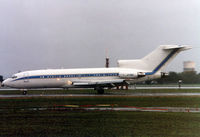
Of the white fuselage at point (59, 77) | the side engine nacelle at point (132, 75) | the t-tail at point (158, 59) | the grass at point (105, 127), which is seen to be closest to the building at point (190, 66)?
the t-tail at point (158, 59)

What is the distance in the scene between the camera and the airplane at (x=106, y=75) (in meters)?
34.6

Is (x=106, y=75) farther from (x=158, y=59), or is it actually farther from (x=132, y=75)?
(x=158, y=59)

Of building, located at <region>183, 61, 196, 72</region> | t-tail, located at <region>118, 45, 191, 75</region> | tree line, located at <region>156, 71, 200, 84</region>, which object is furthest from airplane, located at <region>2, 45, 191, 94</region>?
building, located at <region>183, 61, 196, 72</region>

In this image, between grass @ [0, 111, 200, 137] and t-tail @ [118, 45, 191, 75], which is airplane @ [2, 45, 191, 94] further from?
grass @ [0, 111, 200, 137]

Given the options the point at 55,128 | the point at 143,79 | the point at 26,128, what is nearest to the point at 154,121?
the point at 55,128

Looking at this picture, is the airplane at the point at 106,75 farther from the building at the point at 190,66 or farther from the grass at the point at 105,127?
the building at the point at 190,66

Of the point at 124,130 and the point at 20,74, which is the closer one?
the point at 124,130

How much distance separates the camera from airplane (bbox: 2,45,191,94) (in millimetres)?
34594

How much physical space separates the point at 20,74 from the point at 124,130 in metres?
29.8

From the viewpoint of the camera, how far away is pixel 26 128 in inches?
411

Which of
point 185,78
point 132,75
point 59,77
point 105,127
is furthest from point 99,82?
point 185,78

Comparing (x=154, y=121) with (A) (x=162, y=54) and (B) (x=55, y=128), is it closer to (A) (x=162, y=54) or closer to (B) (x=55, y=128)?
(B) (x=55, y=128)

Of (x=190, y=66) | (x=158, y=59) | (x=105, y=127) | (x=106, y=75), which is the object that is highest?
(x=190, y=66)

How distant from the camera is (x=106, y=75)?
35531 millimetres
